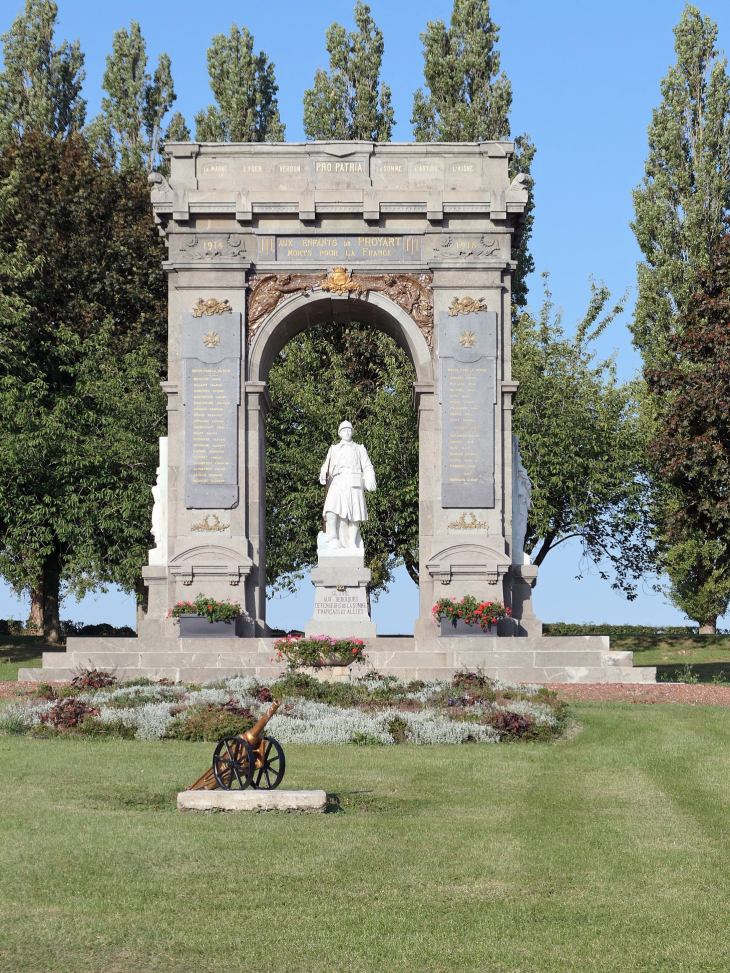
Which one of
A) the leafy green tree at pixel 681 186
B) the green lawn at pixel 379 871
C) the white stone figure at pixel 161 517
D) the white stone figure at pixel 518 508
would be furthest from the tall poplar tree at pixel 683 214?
the green lawn at pixel 379 871

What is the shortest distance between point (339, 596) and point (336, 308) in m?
7.15

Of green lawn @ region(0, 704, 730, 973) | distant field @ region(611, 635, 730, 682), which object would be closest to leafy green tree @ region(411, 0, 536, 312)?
distant field @ region(611, 635, 730, 682)

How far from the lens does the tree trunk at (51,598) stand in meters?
41.6

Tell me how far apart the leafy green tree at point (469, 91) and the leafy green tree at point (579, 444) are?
3.03 metres

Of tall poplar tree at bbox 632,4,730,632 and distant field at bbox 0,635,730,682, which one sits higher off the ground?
tall poplar tree at bbox 632,4,730,632

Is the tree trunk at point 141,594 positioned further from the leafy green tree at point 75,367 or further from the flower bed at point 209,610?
the flower bed at point 209,610

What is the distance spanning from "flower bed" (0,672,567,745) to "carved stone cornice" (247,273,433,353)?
9939 mm

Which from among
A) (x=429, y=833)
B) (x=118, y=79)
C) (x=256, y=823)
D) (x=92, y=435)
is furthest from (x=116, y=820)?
(x=118, y=79)

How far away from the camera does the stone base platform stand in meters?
26.3

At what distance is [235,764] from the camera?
1396cm

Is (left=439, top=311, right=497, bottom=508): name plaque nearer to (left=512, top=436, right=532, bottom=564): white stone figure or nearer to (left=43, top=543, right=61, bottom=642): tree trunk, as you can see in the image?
(left=512, top=436, right=532, bottom=564): white stone figure

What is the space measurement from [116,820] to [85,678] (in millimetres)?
11083

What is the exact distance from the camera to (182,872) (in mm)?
11188

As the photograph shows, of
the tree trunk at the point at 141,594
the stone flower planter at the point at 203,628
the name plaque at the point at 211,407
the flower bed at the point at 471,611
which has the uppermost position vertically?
the name plaque at the point at 211,407
